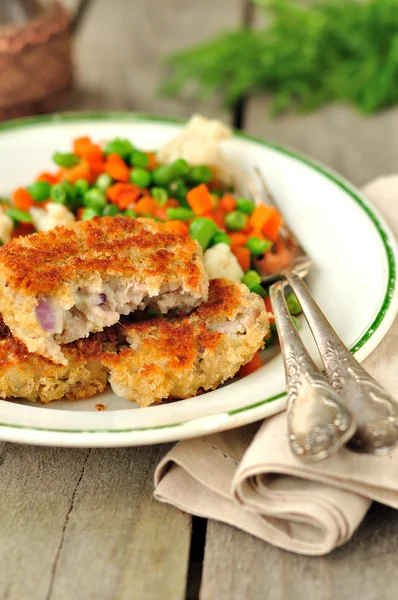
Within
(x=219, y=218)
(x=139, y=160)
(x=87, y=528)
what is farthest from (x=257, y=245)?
(x=87, y=528)

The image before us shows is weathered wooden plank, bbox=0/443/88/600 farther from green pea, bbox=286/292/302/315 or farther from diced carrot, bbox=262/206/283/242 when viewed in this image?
diced carrot, bbox=262/206/283/242

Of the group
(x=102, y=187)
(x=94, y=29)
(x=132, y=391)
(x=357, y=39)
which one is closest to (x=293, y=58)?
(x=357, y=39)

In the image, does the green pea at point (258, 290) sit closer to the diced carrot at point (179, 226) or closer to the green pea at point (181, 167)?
the diced carrot at point (179, 226)

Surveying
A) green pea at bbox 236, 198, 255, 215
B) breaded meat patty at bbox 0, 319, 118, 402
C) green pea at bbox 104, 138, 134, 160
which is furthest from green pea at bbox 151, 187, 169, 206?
breaded meat patty at bbox 0, 319, 118, 402

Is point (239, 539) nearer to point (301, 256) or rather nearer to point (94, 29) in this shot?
point (301, 256)

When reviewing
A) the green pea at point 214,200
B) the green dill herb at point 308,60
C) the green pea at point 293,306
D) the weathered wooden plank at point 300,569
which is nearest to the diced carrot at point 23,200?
the green pea at point 214,200

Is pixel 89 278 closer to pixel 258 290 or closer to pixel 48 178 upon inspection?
pixel 258 290
